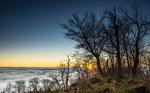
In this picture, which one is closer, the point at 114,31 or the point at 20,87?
the point at 114,31

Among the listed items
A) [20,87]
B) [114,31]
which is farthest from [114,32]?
[20,87]

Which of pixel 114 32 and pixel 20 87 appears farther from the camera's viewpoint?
pixel 20 87

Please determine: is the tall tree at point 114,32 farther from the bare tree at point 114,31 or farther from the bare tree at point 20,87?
the bare tree at point 20,87

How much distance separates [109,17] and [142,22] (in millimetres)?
3831

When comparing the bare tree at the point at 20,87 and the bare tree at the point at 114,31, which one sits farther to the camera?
the bare tree at the point at 20,87

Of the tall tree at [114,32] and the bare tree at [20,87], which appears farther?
the bare tree at [20,87]

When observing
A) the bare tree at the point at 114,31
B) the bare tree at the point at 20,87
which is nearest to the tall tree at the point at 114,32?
the bare tree at the point at 114,31

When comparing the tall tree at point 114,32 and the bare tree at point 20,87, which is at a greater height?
the tall tree at point 114,32

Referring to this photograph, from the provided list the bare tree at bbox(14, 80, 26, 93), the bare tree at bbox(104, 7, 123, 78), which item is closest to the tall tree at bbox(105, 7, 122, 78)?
the bare tree at bbox(104, 7, 123, 78)

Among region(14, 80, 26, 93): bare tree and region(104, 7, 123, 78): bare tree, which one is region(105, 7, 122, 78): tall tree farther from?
region(14, 80, 26, 93): bare tree

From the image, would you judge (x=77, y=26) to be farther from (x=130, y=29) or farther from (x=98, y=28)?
(x=130, y=29)

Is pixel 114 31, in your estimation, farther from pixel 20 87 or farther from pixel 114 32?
pixel 20 87

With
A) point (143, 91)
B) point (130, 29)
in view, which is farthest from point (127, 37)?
point (143, 91)

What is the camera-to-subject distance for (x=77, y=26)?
110 feet
